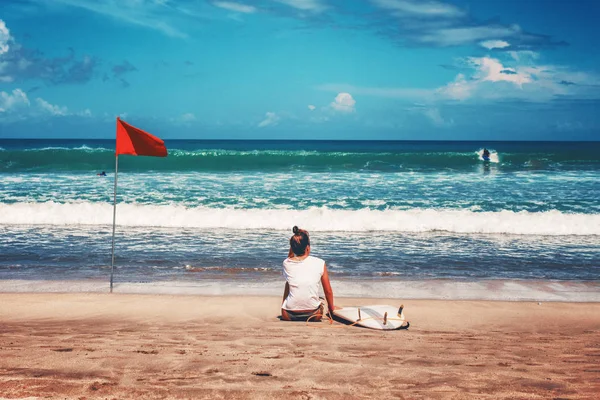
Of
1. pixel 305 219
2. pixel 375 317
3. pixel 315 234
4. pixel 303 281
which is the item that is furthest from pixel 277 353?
pixel 305 219

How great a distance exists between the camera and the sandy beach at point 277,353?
13.1 feet

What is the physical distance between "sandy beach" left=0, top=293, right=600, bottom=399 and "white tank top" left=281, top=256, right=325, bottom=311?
0.24 metres

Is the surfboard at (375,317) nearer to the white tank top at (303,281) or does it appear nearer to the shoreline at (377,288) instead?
the white tank top at (303,281)

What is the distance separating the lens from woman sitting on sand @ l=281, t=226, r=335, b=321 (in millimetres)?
5809

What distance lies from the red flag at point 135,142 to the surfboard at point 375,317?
3.01 metres

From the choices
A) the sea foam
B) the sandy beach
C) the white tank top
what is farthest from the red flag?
the sea foam

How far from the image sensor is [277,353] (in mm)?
4750

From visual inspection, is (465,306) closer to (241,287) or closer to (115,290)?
(241,287)

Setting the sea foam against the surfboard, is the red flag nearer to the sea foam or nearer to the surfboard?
the surfboard

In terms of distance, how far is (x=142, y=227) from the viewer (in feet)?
45.1

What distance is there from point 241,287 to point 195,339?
2.82m

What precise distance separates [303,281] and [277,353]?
121 centimetres

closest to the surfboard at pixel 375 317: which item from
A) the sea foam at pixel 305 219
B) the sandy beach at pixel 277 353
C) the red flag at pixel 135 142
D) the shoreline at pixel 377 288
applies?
the sandy beach at pixel 277 353

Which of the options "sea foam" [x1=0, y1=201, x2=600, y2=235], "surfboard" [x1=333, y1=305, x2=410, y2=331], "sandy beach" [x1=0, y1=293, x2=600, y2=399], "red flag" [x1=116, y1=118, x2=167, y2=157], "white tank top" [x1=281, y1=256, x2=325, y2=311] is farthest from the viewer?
"sea foam" [x1=0, y1=201, x2=600, y2=235]
